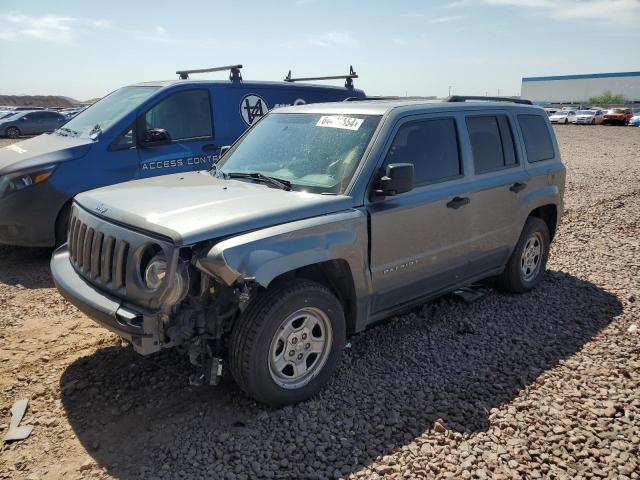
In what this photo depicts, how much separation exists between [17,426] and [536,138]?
5105 millimetres

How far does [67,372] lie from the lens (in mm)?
3836

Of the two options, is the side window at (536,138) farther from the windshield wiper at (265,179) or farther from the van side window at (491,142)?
the windshield wiper at (265,179)

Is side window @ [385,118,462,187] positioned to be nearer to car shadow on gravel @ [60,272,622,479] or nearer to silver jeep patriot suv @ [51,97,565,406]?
silver jeep patriot suv @ [51,97,565,406]

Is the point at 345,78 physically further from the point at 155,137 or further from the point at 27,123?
the point at 27,123

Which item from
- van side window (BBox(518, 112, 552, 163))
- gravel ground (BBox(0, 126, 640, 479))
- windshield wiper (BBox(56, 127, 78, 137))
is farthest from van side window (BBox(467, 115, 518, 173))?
windshield wiper (BBox(56, 127, 78, 137))

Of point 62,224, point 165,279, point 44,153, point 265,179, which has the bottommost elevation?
point 62,224

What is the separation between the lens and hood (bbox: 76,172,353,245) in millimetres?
3029

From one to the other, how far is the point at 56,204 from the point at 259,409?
383cm

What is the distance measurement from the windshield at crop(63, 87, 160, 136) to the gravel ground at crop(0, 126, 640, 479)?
7.53ft

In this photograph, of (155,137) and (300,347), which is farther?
(155,137)

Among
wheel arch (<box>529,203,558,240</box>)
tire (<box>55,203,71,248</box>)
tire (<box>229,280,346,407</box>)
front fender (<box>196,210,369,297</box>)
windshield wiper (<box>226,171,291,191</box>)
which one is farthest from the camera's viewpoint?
tire (<box>55,203,71,248</box>)

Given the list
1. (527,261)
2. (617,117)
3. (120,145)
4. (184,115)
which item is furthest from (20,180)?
(617,117)

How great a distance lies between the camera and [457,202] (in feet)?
14.2

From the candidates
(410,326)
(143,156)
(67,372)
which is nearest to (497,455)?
(410,326)
